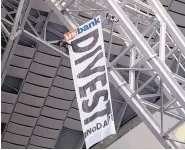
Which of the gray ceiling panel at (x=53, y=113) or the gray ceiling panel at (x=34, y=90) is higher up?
the gray ceiling panel at (x=34, y=90)

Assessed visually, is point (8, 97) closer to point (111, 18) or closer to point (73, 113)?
point (73, 113)

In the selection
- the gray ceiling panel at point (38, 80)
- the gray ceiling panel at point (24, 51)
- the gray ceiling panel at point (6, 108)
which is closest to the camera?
the gray ceiling panel at point (24, 51)

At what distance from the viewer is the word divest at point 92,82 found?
8.14m

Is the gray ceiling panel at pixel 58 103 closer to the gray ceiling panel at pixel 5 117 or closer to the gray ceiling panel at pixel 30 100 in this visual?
the gray ceiling panel at pixel 30 100

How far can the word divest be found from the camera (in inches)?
320

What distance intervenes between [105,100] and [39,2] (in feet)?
20.5

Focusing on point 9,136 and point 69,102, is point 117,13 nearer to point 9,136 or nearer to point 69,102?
point 69,102

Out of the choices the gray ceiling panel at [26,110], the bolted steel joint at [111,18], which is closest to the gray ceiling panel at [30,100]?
the gray ceiling panel at [26,110]

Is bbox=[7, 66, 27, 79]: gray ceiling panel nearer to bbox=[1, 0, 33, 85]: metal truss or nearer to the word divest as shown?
bbox=[1, 0, 33, 85]: metal truss

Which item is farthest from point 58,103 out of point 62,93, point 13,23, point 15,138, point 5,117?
point 13,23

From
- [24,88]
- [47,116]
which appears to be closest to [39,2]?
[24,88]

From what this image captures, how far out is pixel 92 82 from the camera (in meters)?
8.39

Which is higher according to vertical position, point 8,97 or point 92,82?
point 8,97

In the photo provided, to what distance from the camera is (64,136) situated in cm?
1623
